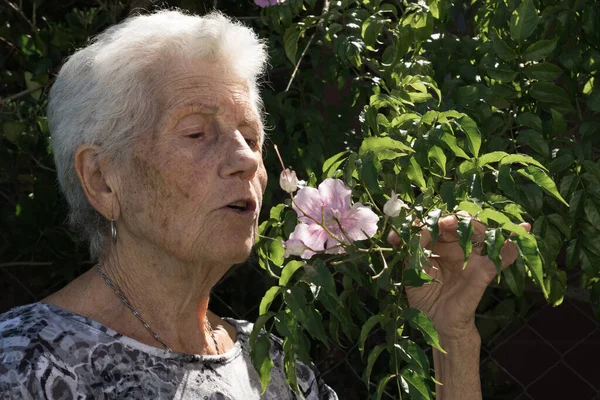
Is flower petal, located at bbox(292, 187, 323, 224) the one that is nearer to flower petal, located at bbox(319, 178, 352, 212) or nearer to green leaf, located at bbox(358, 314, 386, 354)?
flower petal, located at bbox(319, 178, 352, 212)

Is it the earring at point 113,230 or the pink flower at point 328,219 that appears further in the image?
the earring at point 113,230

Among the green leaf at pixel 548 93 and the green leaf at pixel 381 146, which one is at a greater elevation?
the green leaf at pixel 381 146

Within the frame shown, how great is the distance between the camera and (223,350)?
2314 millimetres

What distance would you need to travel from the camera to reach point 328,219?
180 cm

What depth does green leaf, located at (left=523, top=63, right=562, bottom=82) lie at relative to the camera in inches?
88.3

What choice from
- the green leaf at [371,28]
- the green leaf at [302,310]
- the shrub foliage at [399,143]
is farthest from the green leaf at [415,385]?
the green leaf at [371,28]

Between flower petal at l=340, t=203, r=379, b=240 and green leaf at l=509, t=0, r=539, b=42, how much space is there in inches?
23.8

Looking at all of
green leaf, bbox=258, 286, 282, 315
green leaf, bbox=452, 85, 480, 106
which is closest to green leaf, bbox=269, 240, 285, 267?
green leaf, bbox=258, 286, 282, 315

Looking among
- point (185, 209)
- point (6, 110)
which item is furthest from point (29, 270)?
point (185, 209)

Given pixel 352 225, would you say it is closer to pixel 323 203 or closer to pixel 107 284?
pixel 323 203

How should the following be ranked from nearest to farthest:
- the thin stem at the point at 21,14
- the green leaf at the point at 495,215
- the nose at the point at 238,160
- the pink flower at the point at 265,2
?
1. the green leaf at the point at 495,215
2. the nose at the point at 238,160
3. the pink flower at the point at 265,2
4. the thin stem at the point at 21,14

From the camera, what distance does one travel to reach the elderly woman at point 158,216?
204cm

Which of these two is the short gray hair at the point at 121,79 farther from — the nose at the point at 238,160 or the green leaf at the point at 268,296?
the green leaf at the point at 268,296

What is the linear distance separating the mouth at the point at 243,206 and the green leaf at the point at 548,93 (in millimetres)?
667
